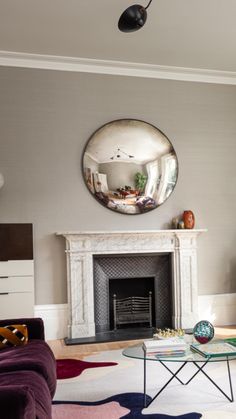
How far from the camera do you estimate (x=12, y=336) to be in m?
2.48

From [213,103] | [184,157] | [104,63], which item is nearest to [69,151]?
[104,63]

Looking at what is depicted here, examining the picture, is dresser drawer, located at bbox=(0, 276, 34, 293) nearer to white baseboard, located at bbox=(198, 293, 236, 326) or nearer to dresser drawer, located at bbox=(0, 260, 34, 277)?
dresser drawer, located at bbox=(0, 260, 34, 277)

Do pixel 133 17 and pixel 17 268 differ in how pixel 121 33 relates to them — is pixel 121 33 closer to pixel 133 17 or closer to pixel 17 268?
pixel 133 17

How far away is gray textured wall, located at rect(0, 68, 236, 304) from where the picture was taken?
4508 millimetres

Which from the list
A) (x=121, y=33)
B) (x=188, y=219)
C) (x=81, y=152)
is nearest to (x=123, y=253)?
(x=188, y=219)

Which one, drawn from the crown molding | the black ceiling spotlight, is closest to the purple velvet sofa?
the black ceiling spotlight

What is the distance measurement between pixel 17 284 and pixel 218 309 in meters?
2.49

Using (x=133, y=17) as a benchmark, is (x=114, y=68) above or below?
above

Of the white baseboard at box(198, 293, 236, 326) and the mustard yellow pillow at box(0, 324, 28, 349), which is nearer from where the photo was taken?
the mustard yellow pillow at box(0, 324, 28, 349)

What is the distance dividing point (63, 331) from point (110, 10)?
3.38 metres

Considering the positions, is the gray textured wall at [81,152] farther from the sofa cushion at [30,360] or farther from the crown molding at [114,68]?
the sofa cushion at [30,360]

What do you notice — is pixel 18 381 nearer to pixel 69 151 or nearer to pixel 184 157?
pixel 69 151

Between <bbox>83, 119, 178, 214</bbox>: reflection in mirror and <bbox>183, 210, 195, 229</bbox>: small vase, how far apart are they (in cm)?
33

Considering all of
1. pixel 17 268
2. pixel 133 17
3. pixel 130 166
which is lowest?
pixel 17 268
